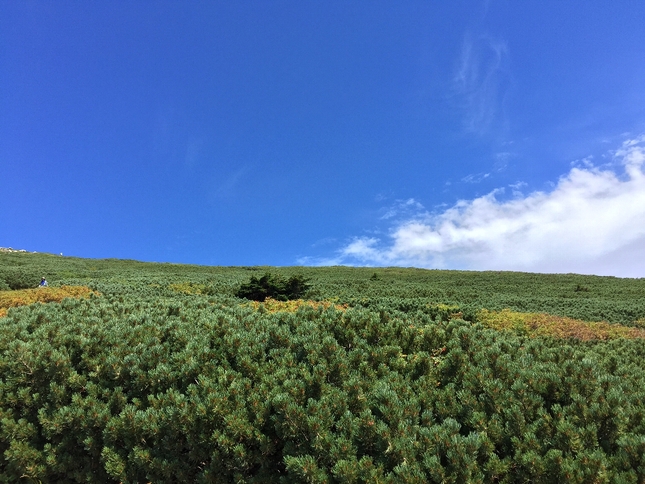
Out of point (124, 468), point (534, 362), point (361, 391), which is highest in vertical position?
point (534, 362)

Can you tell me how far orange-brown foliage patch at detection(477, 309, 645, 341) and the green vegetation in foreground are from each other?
6870 millimetres

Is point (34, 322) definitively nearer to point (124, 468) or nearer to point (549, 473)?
point (124, 468)

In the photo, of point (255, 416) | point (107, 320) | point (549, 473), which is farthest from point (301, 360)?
point (107, 320)

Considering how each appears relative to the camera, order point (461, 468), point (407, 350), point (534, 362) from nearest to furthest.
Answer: point (461, 468)
point (534, 362)
point (407, 350)

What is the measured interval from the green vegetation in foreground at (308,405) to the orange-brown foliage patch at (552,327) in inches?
270

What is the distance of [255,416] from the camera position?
4309 millimetres

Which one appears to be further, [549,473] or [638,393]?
[638,393]

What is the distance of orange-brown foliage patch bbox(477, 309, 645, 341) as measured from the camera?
1266 cm

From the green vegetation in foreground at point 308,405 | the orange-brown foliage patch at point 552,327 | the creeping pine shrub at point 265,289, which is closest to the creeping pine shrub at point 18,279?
the creeping pine shrub at point 265,289

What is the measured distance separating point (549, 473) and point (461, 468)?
0.80 metres

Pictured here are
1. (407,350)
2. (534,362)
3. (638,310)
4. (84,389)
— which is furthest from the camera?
(638,310)

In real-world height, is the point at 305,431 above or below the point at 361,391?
below

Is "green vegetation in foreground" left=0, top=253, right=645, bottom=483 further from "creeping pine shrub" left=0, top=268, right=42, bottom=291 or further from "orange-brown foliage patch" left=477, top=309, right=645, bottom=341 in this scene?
"creeping pine shrub" left=0, top=268, right=42, bottom=291

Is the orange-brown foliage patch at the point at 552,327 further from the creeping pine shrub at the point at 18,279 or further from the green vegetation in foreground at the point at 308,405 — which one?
the creeping pine shrub at the point at 18,279
